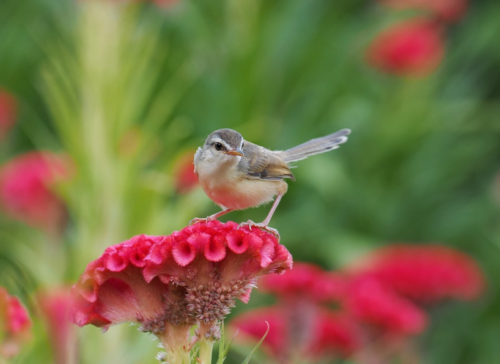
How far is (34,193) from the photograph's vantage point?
Answer: 504 centimetres

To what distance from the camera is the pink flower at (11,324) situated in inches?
71.7

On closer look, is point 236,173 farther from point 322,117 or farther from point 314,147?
point 322,117

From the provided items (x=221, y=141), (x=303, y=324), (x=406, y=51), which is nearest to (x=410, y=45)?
(x=406, y=51)

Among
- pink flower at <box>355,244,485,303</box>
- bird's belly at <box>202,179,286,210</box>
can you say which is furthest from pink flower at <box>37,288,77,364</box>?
pink flower at <box>355,244,485,303</box>

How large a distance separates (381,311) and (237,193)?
3.80 feet

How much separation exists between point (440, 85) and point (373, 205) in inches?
77.5

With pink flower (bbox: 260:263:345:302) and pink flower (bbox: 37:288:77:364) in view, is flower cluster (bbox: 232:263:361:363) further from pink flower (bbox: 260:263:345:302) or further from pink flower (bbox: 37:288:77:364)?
pink flower (bbox: 37:288:77:364)

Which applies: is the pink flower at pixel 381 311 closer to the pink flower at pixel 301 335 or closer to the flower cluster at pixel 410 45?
the pink flower at pixel 301 335

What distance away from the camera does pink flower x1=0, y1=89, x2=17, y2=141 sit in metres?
6.25

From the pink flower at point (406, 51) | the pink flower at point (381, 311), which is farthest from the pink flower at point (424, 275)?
the pink flower at point (406, 51)

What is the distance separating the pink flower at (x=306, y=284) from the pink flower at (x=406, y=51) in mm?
3676

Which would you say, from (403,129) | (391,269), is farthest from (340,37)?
(391,269)

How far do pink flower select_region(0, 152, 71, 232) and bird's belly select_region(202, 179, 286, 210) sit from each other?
2470 mm

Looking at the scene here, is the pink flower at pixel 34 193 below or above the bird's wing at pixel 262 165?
above
